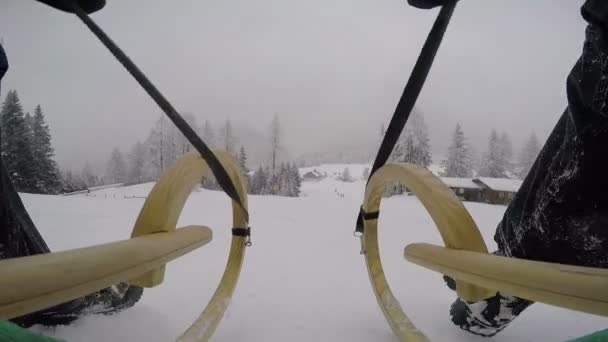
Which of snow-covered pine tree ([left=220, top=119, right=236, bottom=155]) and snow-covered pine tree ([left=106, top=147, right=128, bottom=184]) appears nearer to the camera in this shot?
snow-covered pine tree ([left=220, top=119, right=236, bottom=155])

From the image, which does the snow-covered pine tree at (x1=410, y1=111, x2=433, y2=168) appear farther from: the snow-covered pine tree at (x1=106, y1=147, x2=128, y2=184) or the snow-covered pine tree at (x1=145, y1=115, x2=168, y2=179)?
the snow-covered pine tree at (x1=106, y1=147, x2=128, y2=184)

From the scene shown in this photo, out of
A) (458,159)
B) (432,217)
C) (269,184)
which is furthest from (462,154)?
(432,217)

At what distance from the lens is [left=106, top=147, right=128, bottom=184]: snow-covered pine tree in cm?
4409

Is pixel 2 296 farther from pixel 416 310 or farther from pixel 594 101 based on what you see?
pixel 416 310

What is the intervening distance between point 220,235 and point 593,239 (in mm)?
4474

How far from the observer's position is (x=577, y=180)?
92 centimetres

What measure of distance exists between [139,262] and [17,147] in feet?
81.5

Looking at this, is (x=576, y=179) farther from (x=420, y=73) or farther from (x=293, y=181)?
(x=293, y=181)

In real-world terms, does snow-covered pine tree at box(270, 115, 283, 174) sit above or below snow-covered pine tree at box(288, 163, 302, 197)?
above

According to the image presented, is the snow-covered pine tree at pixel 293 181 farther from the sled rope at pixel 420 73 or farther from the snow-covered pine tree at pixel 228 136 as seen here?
the sled rope at pixel 420 73

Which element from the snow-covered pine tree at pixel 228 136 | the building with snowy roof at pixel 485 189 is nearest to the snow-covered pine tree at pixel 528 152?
the building with snowy roof at pixel 485 189

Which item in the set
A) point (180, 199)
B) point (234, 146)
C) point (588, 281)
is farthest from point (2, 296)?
point (234, 146)

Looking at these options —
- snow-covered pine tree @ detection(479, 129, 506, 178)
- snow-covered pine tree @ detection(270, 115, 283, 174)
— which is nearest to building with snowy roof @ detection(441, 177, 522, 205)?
snow-covered pine tree @ detection(479, 129, 506, 178)

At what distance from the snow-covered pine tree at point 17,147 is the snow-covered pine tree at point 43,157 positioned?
633 mm
